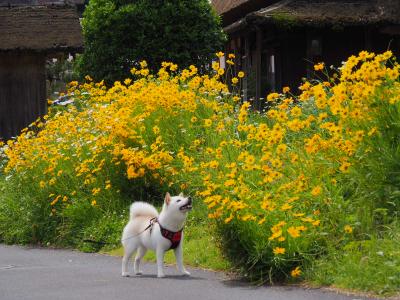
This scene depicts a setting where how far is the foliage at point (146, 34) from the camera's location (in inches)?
954

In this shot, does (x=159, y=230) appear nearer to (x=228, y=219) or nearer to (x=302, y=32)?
(x=228, y=219)

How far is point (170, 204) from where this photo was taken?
32.9ft

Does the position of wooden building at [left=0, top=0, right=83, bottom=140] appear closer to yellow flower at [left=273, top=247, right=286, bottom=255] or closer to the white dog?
the white dog

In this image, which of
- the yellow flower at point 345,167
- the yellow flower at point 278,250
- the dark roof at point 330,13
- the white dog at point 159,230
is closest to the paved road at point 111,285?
the white dog at point 159,230

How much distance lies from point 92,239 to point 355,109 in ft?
16.3

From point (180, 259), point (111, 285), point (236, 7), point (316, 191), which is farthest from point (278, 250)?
point (236, 7)

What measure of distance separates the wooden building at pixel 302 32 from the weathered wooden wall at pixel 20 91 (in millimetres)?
5313

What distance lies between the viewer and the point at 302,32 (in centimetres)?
2664

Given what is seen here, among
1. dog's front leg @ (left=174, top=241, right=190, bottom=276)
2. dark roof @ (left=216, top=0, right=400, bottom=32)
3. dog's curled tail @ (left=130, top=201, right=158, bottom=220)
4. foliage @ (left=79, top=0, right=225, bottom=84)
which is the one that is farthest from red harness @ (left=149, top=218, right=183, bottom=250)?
foliage @ (left=79, top=0, right=225, bottom=84)

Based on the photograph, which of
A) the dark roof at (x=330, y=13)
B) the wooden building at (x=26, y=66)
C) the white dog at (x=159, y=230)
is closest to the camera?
the white dog at (x=159, y=230)

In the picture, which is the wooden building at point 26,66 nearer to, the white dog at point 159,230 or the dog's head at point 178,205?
the white dog at point 159,230

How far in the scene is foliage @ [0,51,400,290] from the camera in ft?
32.0

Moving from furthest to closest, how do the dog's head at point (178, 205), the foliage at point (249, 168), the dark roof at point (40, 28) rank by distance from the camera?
the dark roof at point (40, 28)
the dog's head at point (178, 205)
the foliage at point (249, 168)

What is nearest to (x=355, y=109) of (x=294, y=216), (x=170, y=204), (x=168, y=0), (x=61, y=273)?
(x=294, y=216)
